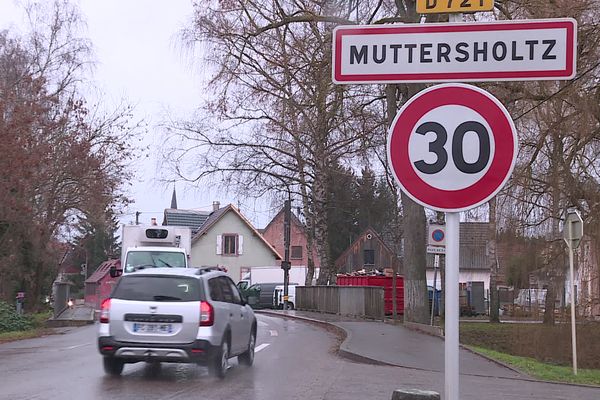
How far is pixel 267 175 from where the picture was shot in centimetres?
3934

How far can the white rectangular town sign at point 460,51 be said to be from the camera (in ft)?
13.8

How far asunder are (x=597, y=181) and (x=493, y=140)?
700 inches

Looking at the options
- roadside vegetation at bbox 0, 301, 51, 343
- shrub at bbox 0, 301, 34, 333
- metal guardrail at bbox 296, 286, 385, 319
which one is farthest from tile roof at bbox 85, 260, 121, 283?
metal guardrail at bbox 296, 286, 385, 319

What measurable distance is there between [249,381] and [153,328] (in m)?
1.62

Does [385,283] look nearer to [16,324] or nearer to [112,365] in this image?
[16,324]

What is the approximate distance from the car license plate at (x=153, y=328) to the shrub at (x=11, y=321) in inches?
661

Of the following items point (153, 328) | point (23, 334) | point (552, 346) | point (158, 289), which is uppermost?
point (158, 289)

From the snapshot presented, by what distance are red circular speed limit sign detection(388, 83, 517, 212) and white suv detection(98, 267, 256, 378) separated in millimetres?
8438

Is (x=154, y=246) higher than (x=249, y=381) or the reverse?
higher

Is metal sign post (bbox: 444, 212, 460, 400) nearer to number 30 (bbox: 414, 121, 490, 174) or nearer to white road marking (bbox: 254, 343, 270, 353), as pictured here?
number 30 (bbox: 414, 121, 490, 174)

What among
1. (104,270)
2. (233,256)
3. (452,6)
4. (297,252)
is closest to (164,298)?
(452,6)

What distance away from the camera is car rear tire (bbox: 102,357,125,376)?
491 inches

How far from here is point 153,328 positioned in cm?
1213

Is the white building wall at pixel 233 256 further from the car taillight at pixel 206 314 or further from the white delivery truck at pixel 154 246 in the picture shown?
the car taillight at pixel 206 314
